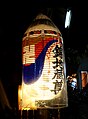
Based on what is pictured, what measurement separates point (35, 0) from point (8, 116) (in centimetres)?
314

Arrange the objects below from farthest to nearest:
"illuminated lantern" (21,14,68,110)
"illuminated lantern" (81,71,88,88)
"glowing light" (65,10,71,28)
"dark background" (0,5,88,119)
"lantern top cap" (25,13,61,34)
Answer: "illuminated lantern" (81,71,88,88) → "glowing light" (65,10,71,28) → "dark background" (0,5,88,119) → "lantern top cap" (25,13,61,34) → "illuminated lantern" (21,14,68,110)

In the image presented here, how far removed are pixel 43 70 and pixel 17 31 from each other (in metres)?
2.96

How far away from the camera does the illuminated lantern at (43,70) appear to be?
3604mm

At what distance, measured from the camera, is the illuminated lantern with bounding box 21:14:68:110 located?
11.8ft

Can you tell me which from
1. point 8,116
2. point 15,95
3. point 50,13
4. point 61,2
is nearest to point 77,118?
point 15,95

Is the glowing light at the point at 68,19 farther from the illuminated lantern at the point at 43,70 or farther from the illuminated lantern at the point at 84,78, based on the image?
the illuminated lantern at the point at 84,78

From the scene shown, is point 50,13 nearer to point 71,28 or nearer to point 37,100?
point 71,28

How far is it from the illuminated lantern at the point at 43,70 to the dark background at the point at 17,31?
1612mm

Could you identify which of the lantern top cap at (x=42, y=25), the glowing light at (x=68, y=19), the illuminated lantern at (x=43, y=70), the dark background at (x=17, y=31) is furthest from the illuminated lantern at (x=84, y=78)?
the illuminated lantern at (x=43, y=70)

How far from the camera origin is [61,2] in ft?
16.0

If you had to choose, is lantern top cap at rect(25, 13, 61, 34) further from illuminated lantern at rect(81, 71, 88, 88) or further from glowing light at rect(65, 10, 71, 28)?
illuminated lantern at rect(81, 71, 88, 88)

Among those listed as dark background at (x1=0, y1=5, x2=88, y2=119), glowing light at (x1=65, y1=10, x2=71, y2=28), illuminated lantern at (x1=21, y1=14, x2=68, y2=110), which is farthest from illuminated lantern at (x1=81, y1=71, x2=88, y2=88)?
illuminated lantern at (x1=21, y1=14, x2=68, y2=110)

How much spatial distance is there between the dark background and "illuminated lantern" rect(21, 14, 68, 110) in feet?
5.29

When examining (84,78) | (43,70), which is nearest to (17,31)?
(43,70)
